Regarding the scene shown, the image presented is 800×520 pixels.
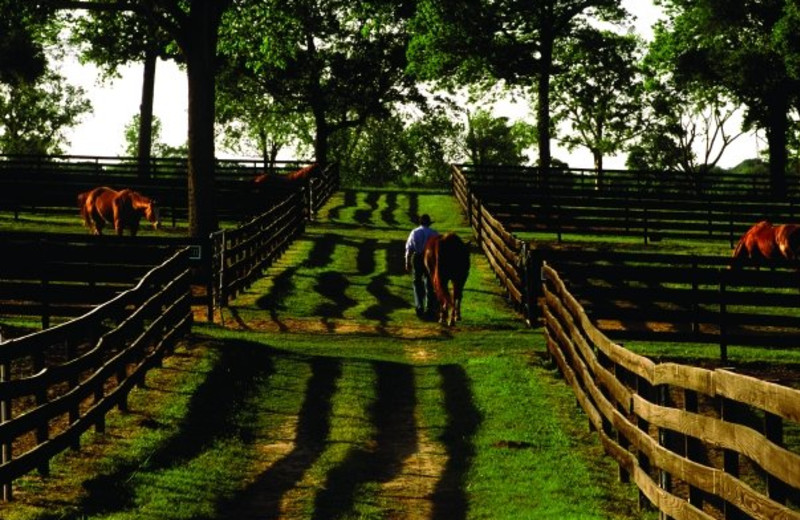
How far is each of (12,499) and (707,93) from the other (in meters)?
52.4

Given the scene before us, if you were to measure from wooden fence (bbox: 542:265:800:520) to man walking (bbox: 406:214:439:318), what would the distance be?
8.38 metres

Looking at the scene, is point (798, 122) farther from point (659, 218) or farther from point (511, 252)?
point (511, 252)

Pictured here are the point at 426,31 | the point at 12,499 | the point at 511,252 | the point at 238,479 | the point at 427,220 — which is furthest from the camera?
the point at 426,31

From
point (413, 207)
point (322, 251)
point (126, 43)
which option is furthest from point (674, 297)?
point (413, 207)

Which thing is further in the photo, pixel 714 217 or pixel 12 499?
pixel 714 217

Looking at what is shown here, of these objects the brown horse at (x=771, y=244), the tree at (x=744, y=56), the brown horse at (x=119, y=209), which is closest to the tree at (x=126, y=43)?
the brown horse at (x=119, y=209)

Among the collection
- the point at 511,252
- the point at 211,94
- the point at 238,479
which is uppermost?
the point at 211,94

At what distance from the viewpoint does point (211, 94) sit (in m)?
26.7

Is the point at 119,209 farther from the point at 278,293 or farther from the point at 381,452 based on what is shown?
the point at 381,452

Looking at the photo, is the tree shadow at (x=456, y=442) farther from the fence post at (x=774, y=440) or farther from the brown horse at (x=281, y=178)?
the brown horse at (x=281, y=178)

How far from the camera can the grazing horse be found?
21047 mm

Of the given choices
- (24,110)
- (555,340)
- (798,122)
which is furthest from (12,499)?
(24,110)

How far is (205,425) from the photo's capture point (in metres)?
12.5

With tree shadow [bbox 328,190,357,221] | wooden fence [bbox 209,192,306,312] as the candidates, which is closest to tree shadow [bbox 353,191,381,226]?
tree shadow [bbox 328,190,357,221]
